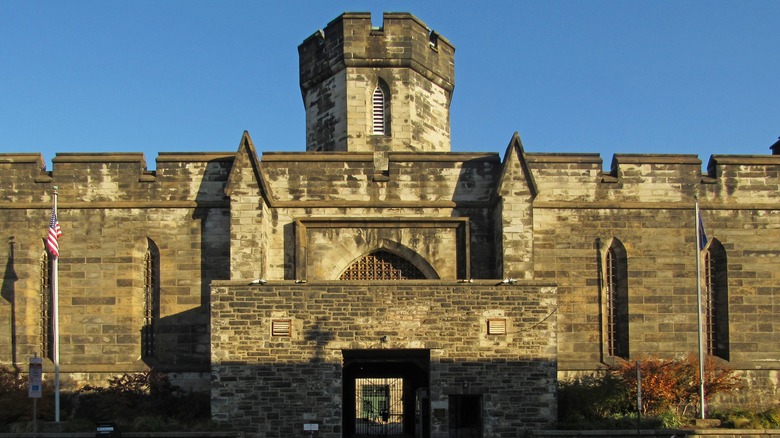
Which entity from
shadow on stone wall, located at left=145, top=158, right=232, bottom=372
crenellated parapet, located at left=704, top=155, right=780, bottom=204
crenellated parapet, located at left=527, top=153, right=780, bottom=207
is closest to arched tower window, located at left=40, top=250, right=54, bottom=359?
shadow on stone wall, located at left=145, top=158, right=232, bottom=372

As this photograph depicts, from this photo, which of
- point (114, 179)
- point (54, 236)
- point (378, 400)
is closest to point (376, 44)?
point (114, 179)

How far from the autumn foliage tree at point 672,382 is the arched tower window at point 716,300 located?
1.11 meters

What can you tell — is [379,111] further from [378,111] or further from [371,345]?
[371,345]

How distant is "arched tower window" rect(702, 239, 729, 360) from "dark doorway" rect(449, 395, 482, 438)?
7.85 metres

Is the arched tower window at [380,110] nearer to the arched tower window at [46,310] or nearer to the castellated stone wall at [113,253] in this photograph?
the castellated stone wall at [113,253]

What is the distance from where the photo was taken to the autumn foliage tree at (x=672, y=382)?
22.8 meters

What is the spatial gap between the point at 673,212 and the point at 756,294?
336 cm

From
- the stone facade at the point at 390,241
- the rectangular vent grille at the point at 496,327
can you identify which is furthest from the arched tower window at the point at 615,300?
the rectangular vent grille at the point at 496,327

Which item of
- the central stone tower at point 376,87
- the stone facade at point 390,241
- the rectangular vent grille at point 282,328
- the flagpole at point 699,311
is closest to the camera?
the rectangular vent grille at point 282,328

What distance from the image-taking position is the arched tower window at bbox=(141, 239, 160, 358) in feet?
81.3

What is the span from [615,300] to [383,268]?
22.5 feet

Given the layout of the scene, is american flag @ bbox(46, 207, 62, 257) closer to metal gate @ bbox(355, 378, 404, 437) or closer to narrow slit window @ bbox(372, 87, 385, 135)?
narrow slit window @ bbox(372, 87, 385, 135)

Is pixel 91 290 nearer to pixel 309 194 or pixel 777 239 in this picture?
pixel 309 194

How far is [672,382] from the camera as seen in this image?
2292 cm
